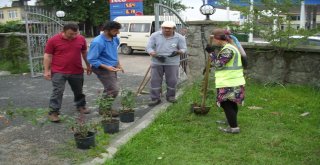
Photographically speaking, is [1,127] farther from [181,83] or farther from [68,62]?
[181,83]

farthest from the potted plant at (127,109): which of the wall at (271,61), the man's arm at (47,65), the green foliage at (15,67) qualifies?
the green foliage at (15,67)

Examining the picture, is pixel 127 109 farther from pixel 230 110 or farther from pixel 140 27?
pixel 140 27

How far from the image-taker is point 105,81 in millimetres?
6473

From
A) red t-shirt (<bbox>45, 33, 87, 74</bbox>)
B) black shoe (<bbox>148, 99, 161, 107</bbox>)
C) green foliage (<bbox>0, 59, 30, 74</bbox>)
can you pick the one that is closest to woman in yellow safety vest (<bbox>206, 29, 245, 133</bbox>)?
black shoe (<bbox>148, 99, 161, 107</bbox>)

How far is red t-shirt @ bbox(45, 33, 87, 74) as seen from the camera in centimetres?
604

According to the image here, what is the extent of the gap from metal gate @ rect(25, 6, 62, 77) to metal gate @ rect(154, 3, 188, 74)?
448cm

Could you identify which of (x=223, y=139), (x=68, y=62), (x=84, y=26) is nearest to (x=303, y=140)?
(x=223, y=139)

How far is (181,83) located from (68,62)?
144 inches

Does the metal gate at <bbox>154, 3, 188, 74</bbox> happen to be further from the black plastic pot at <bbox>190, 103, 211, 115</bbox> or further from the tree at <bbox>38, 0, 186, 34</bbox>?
the tree at <bbox>38, 0, 186, 34</bbox>

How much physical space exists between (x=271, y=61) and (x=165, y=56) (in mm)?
3006

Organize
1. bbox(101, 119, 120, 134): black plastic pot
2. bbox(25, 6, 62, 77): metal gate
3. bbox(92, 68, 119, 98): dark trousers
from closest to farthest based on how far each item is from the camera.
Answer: bbox(101, 119, 120, 134): black plastic pot
bbox(92, 68, 119, 98): dark trousers
bbox(25, 6, 62, 77): metal gate

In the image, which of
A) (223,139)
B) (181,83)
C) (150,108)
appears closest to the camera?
(223,139)

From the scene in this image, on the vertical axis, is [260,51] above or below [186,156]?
above

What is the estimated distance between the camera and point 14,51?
41.8 feet
